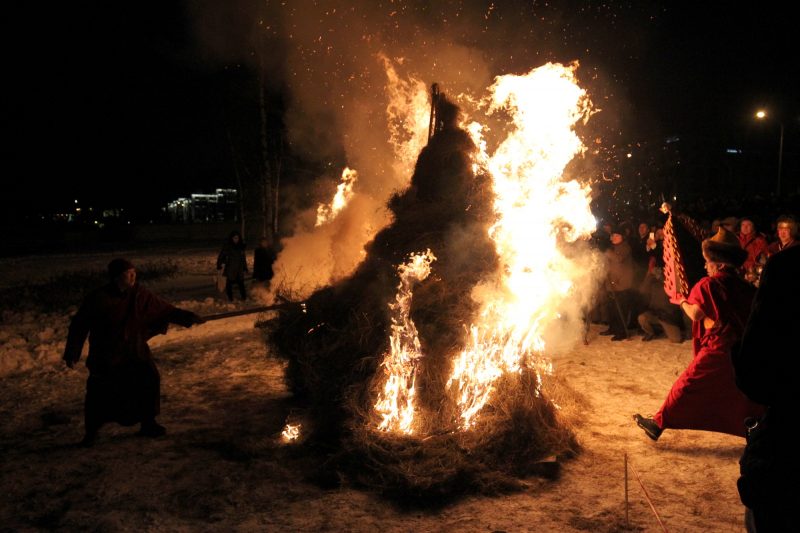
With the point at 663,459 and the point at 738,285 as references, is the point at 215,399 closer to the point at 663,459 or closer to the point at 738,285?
the point at 663,459

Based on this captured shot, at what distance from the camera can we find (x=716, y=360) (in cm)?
495

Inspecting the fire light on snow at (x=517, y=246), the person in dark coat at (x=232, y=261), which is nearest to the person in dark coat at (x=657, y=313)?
the fire light on snow at (x=517, y=246)

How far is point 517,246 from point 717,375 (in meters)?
2.14

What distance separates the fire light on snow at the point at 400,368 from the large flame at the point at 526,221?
398 millimetres

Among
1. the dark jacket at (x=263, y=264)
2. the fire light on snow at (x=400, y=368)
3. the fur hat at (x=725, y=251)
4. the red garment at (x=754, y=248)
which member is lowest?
the fire light on snow at (x=400, y=368)

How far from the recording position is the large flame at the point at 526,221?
5453 mm

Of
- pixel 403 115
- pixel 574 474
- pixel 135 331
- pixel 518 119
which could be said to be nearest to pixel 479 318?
pixel 574 474

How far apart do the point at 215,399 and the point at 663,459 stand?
476 cm

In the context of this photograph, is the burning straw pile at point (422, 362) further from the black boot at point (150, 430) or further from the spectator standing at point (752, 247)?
the spectator standing at point (752, 247)

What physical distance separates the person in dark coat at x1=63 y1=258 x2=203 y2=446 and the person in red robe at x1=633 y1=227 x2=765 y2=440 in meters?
4.79

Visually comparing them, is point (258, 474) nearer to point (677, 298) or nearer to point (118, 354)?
point (118, 354)

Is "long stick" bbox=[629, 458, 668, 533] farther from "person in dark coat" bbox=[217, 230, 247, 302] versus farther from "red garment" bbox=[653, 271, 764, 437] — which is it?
"person in dark coat" bbox=[217, 230, 247, 302]

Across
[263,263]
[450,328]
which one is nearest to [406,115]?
[450,328]

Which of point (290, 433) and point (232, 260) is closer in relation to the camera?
point (290, 433)
